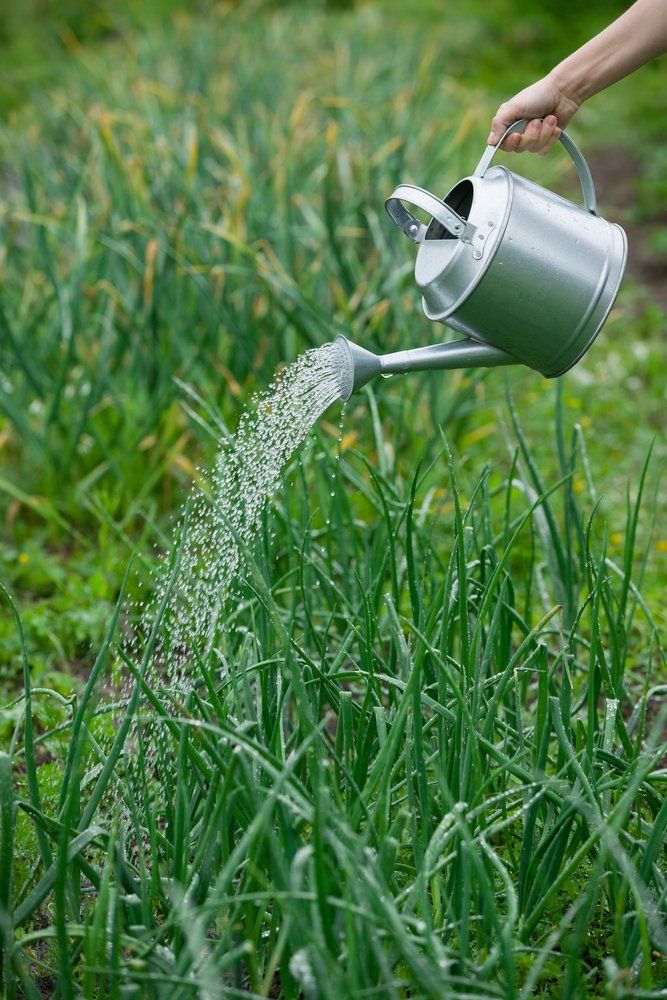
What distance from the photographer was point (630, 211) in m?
5.51

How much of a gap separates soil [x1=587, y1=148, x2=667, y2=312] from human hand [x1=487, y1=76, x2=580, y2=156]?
2904 mm

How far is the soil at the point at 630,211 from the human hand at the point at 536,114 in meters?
2.90

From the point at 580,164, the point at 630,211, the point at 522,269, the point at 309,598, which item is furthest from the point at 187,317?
the point at 630,211

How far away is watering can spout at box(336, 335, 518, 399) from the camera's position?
158 cm

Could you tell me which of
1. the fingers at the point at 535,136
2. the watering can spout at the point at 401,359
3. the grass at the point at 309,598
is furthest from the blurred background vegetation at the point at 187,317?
the fingers at the point at 535,136

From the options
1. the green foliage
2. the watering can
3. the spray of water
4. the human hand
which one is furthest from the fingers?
the green foliage

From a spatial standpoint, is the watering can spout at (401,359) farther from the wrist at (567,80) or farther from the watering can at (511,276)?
the wrist at (567,80)

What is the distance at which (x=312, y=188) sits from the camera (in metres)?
3.79

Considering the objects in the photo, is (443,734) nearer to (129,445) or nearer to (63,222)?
(129,445)

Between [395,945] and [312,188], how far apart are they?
3064mm

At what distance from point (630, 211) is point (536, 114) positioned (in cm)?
410

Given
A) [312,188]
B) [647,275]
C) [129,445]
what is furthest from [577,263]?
[647,275]

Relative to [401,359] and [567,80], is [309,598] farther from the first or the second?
[567,80]

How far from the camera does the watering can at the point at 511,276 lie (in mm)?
1517
